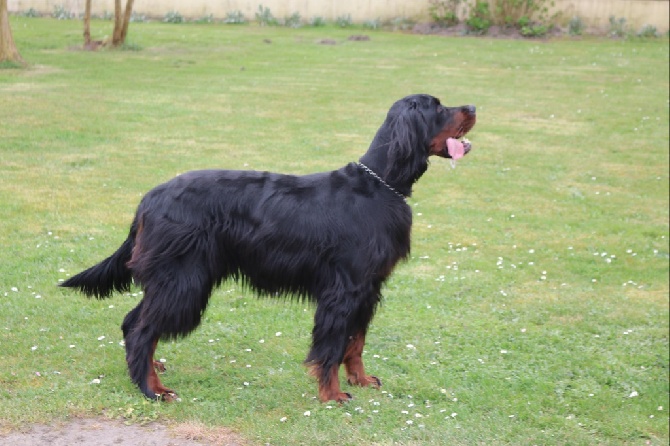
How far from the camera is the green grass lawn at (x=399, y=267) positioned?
19.0 feet

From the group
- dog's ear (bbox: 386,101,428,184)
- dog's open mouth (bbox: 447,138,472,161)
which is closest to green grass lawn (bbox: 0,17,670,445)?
dog's ear (bbox: 386,101,428,184)

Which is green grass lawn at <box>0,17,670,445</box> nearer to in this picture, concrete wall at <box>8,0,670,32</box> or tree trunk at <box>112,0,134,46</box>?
tree trunk at <box>112,0,134,46</box>

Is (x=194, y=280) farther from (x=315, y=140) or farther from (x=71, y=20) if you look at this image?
(x=71, y=20)

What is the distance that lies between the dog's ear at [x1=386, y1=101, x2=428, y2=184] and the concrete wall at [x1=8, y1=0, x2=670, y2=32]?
2523 cm

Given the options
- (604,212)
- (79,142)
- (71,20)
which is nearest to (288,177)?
(604,212)

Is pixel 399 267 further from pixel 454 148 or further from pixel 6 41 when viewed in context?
pixel 6 41

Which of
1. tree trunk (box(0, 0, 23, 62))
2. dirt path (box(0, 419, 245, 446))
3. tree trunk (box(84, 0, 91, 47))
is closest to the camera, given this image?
dirt path (box(0, 419, 245, 446))

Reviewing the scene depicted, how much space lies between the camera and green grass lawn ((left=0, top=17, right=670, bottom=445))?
A: 580 cm

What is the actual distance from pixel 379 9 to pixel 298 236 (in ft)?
88.8

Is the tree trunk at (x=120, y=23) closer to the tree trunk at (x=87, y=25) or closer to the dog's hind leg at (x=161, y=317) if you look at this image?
the tree trunk at (x=87, y=25)

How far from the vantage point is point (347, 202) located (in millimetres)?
5766

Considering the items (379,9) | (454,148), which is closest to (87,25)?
(379,9)

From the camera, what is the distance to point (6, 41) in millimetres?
17750

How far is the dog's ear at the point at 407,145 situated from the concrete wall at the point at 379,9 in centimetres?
2523
